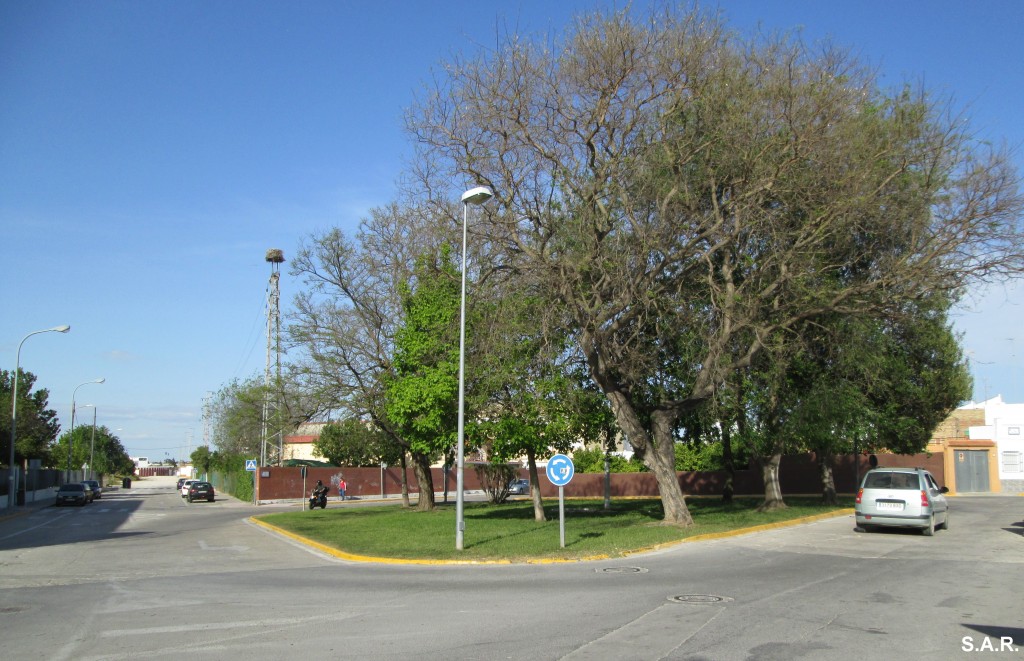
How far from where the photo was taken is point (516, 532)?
21.9 metres

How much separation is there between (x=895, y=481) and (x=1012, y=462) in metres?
37.3

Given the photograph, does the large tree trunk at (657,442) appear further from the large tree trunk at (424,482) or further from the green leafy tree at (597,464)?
the green leafy tree at (597,464)

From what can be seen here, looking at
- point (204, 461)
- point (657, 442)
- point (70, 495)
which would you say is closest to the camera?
point (657, 442)

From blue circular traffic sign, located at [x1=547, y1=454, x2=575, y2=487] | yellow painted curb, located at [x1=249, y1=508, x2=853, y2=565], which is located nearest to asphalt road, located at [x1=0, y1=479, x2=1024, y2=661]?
yellow painted curb, located at [x1=249, y1=508, x2=853, y2=565]

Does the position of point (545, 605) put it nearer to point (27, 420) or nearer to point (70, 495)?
point (70, 495)

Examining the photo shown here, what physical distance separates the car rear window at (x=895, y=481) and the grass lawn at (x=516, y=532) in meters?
3.92

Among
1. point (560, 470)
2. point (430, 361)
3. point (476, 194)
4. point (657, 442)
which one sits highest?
point (476, 194)

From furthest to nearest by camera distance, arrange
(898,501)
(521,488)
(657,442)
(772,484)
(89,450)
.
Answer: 1. (89,450)
2. (521,488)
3. (772,484)
4. (657,442)
5. (898,501)

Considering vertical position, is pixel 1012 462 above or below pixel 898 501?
below

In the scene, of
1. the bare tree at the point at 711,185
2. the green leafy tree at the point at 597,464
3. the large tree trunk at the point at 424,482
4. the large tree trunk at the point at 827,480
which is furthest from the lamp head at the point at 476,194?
the green leafy tree at the point at 597,464

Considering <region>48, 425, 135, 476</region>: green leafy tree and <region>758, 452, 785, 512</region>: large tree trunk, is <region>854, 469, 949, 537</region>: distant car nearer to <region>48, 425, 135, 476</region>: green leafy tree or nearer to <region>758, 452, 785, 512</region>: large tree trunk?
<region>758, 452, 785, 512</region>: large tree trunk

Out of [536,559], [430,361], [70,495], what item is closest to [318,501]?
[70,495]

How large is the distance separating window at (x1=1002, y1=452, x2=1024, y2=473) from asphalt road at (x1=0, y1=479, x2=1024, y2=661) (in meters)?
36.2

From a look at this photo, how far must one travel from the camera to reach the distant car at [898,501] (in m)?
19.1
